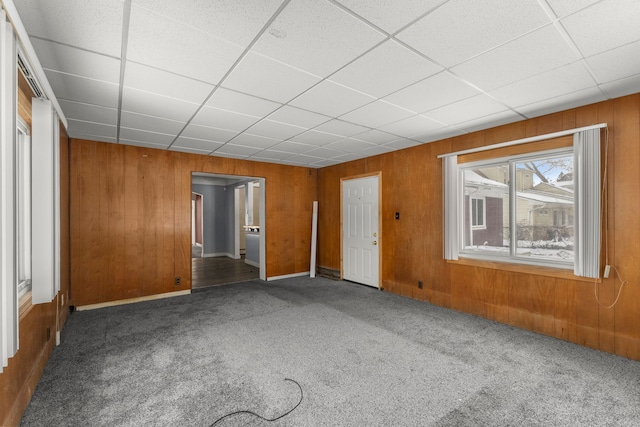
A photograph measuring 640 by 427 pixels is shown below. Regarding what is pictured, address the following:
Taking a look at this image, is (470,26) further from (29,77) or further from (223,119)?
(29,77)

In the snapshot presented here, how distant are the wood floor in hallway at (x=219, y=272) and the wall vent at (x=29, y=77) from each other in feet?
13.0

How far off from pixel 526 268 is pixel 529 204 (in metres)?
0.81

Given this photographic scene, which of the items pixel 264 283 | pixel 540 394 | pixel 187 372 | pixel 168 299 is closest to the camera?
pixel 540 394

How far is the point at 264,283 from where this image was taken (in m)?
5.80

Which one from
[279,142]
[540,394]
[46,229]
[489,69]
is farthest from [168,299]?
[489,69]

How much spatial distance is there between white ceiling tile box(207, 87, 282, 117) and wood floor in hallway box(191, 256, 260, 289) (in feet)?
12.5

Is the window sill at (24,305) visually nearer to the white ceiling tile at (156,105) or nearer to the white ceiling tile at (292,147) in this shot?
the white ceiling tile at (156,105)

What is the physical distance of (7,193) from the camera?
1506mm

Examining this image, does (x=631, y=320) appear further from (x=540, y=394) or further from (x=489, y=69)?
(x=489, y=69)

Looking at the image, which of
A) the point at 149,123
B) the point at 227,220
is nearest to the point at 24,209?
the point at 149,123

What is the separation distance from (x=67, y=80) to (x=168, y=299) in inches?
136

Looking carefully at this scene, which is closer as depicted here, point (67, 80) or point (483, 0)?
point (483, 0)

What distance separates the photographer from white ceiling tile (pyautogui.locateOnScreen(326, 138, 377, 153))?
173 inches

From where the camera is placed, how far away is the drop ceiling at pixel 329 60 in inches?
64.4
